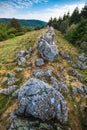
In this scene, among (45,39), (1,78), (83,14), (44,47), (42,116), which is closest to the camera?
(42,116)

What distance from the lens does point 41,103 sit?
3600cm

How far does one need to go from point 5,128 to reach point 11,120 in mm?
1518

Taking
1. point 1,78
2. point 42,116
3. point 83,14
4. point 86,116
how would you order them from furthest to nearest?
point 83,14 < point 1,78 < point 86,116 < point 42,116

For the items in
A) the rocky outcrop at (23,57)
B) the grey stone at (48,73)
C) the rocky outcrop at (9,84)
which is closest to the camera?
the rocky outcrop at (9,84)

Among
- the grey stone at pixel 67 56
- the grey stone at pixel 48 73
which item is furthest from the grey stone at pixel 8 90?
the grey stone at pixel 67 56

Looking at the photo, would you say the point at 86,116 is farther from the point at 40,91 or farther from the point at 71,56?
the point at 71,56

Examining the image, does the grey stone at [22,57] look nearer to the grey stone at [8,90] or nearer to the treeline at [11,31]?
the grey stone at [8,90]

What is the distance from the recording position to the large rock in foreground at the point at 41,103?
3566cm

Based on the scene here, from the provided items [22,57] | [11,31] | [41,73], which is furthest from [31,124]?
[11,31]

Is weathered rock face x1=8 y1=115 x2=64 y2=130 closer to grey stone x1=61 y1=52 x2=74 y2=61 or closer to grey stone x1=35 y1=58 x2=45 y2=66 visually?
grey stone x1=35 y1=58 x2=45 y2=66

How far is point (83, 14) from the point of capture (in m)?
113

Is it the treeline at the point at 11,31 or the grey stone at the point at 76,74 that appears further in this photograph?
the treeline at the point at 11,31

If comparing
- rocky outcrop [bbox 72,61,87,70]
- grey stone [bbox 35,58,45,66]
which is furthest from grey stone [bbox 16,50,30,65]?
rocky outcrop [bbox 72,61,87,70]

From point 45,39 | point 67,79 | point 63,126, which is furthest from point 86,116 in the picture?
point 45,39
